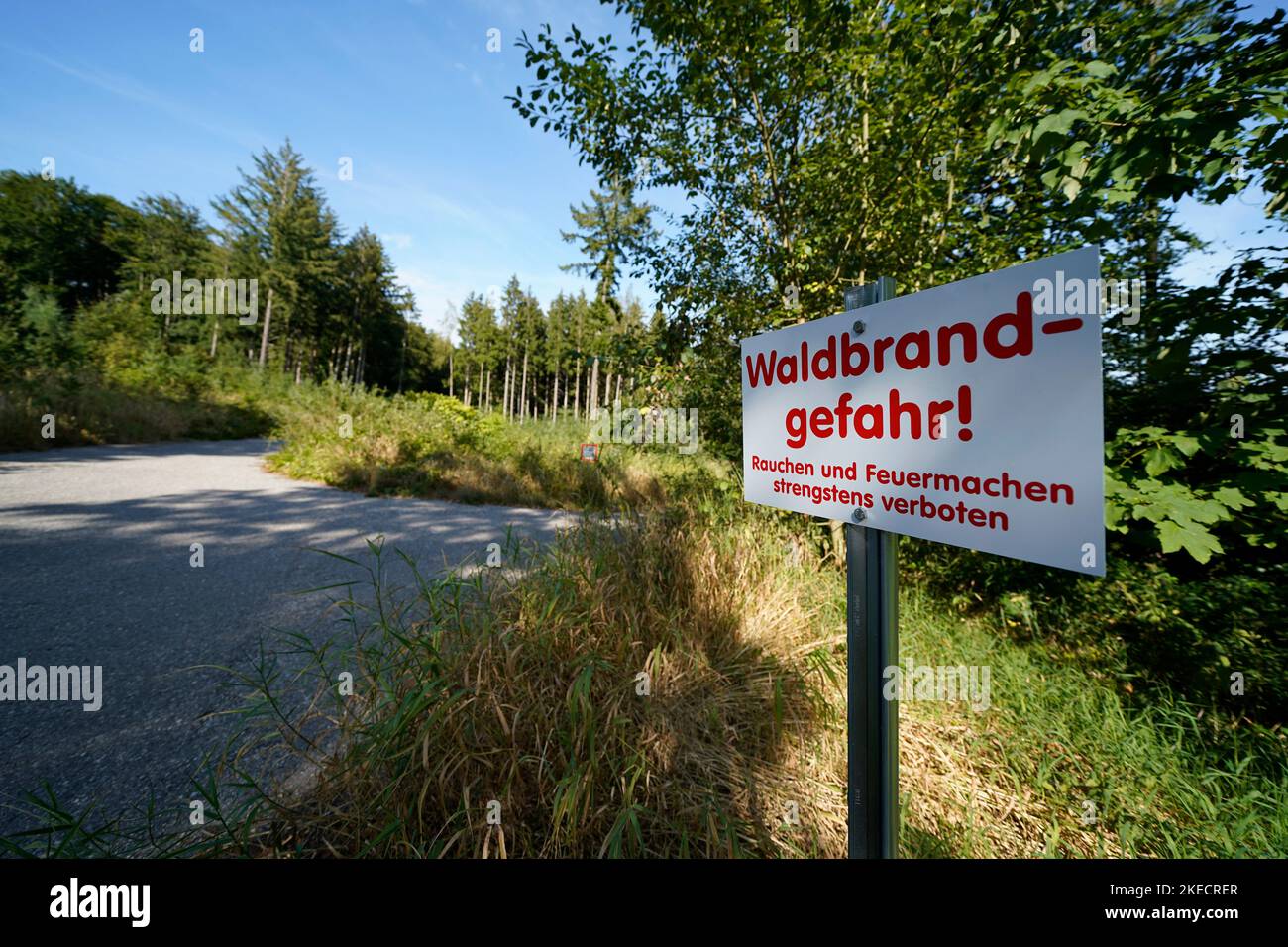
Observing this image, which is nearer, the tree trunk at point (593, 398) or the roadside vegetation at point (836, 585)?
the roadside vegetation at point (836, 585)

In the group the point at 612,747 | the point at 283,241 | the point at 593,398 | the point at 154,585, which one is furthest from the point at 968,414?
the point at 283,241

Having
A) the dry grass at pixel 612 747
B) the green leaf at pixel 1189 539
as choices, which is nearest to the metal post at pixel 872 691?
the dry grass at pixel 612 747

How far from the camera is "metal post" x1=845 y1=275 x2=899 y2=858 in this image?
1.05 m

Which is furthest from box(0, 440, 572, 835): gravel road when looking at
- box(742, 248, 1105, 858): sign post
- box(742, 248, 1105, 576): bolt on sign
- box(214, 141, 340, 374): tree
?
box(214, 141, 340, 374): tree

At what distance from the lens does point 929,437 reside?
96 centimetres

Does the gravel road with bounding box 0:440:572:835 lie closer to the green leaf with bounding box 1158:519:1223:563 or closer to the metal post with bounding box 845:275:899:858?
the metal post with bounding box 845:275:899:858

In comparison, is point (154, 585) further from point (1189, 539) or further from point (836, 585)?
point (1189, 539)

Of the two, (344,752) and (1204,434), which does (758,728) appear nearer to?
(344,752)

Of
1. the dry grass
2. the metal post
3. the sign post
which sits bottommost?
the dry grass

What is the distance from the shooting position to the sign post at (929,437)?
0.78 meters

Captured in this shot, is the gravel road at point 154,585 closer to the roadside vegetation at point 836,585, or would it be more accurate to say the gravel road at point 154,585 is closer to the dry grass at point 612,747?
the roadside vegetation at point 836,585

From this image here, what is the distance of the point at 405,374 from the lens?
45562 mm

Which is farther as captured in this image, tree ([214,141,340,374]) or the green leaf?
tree ([214,141,340,374])
